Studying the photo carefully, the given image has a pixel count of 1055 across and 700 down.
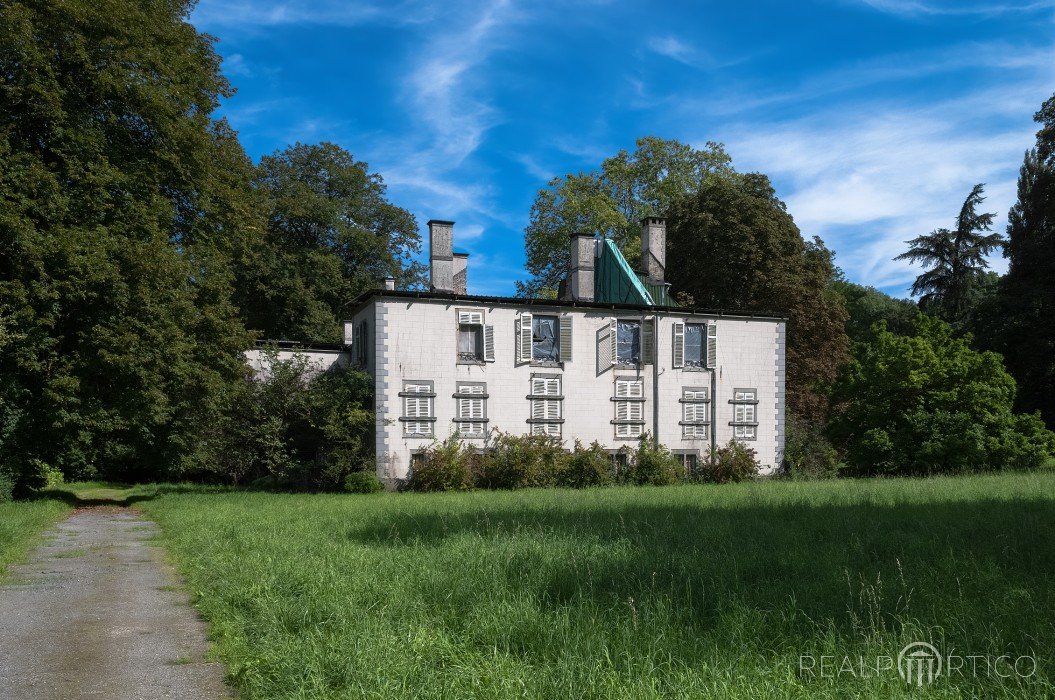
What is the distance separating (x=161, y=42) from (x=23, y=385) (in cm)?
1068

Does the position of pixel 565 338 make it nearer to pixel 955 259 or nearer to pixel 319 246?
pixel 319 246

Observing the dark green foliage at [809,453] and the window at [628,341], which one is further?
the dark green foliage at [809,453]

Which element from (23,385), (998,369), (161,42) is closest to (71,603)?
(23,385)

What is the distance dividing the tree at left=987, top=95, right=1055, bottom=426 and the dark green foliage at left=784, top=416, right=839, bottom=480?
37.0 feet

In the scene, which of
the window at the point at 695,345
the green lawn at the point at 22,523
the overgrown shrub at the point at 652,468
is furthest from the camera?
the window at the point at 695,345

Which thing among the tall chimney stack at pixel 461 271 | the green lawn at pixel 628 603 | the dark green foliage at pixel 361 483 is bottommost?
the dark green foliage at pixel 361 483

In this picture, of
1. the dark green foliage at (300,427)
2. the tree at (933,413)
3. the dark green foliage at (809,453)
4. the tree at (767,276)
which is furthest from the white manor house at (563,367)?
the tree at (767,276)

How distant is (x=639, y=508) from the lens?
16.4 metres

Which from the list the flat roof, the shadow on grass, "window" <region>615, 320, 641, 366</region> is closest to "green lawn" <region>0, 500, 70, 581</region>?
the shadow on grass

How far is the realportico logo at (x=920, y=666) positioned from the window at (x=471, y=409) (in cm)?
2414

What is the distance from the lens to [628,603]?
22.6ft

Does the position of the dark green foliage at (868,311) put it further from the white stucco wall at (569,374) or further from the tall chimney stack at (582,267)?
the tall chimney stack at (582,267)

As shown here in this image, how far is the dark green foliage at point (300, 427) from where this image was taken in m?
28.1

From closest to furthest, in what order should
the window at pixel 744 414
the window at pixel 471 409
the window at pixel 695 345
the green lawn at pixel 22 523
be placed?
the green lawn at pixel 22 523
the window at pixel 471 409
the window at pixel 695 345
the window at pixel 744 414
